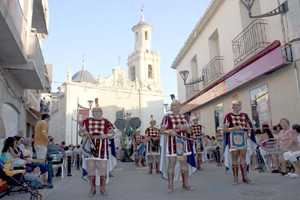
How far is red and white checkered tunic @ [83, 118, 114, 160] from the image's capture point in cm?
664

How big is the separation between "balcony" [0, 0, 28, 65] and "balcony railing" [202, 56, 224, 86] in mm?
9959

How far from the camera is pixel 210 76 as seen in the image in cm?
1828

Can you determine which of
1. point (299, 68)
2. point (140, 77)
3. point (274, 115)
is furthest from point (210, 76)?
point (140, 77)

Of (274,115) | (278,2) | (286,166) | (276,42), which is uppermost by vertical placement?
(278,2)

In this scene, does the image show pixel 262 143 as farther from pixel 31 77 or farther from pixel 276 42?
pixel 31 77

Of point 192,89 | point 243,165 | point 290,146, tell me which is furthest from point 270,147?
point 192,89

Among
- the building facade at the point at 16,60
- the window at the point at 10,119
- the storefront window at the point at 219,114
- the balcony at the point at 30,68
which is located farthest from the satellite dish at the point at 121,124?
the balcony at the point at 30,68

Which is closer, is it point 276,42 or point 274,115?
point 276,42

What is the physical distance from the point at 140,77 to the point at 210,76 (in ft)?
120

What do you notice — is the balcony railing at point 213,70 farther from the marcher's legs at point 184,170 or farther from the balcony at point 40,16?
the marcher's legs at point 184,170

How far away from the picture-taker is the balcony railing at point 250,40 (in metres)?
12.3

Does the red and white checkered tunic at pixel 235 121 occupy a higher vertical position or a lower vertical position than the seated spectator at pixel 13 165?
higher

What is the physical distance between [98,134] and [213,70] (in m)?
12.5

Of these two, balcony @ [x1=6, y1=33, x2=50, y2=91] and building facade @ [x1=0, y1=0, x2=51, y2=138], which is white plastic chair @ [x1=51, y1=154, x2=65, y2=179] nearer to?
building facade @ [x1=0, y1=0, x2=51, y2=138]
